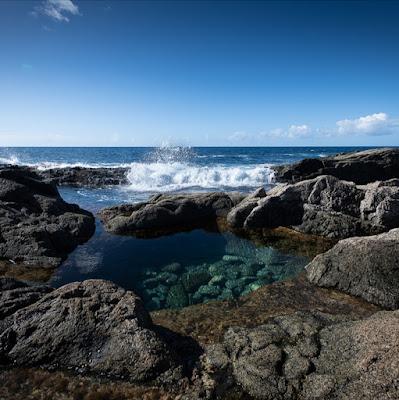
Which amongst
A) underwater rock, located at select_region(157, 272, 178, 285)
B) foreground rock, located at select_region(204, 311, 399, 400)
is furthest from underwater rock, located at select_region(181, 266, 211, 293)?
foreground rock, located at select_region(204, 311, 399, 400)

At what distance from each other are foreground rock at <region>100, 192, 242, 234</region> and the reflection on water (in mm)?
1308

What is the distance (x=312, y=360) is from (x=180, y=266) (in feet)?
25.4

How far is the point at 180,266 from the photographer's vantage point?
1405 centimetres

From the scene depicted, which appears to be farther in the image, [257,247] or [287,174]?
[287,174]

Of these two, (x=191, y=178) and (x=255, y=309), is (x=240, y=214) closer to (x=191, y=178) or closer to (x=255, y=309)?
(x=255, y=309)

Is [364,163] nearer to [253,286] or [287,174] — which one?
[287,174]

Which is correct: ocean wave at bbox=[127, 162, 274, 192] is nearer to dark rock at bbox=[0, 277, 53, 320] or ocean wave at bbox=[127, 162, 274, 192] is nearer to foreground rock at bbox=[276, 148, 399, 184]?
foreground rock at bbox=[276, 148, 399, 184]

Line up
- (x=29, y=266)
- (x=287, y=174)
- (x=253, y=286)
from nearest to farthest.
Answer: (x=253, y=286) → (x=29, y=266) → (x=287, y=174)

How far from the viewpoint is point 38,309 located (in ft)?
26.6

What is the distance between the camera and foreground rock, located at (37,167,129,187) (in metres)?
41.2

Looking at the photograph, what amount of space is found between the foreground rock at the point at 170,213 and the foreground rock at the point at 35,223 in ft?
5.92

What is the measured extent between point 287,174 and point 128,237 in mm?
31337

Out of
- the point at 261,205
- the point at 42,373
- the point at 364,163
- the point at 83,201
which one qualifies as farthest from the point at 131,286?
the point at 364,163

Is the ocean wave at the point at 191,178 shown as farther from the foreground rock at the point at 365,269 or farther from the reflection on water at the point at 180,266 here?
the foreground rock at the point at 365,269
